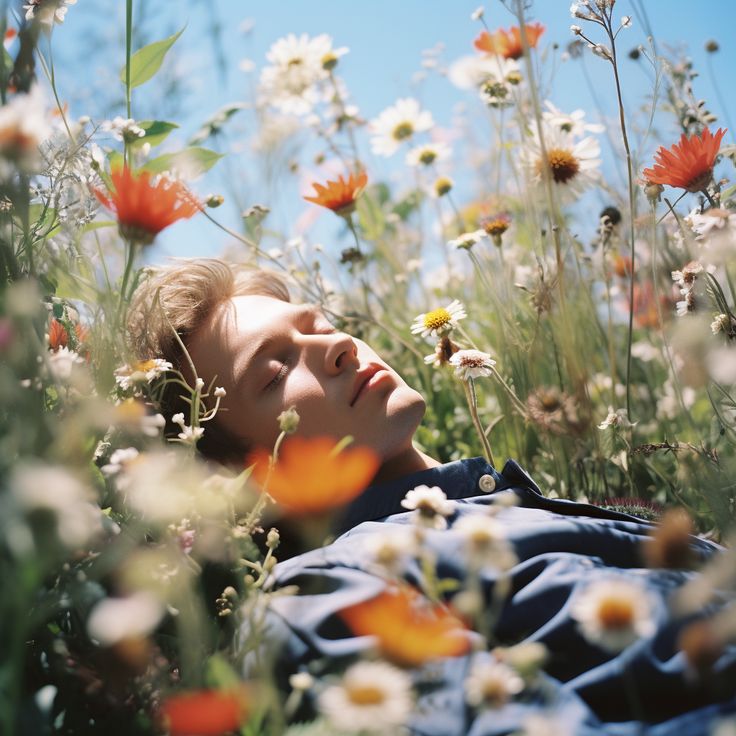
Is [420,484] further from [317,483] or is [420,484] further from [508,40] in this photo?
[508,40]

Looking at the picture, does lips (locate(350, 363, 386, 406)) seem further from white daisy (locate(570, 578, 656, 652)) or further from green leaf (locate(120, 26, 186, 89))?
white daisy (locate(570, 578, 656, 652))

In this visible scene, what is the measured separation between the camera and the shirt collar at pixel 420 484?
0.99 meters

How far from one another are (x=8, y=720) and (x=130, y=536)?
230 millimetres

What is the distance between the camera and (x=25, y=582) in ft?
1.34

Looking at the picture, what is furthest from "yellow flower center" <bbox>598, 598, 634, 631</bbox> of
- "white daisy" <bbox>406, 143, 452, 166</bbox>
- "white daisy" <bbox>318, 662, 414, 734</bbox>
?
"white daisy" <bbox>406, 143, 452, 166</bbox>

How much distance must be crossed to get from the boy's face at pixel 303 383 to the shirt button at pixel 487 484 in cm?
11

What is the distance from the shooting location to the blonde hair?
1.07 m

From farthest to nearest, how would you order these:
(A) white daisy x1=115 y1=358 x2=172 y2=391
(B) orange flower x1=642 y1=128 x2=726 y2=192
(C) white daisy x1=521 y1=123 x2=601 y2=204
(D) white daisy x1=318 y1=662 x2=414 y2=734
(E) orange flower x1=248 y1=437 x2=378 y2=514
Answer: (C) white daisy x1=521 y1=123 x2=601 y2=204, (B) orange flower x1=642 y1=128 x2=726 y2=192, (A) white daisy x1=115 y1=358 x2=172 y2=391, (E) orange flower x1=248 y1=437 x2=378 y2=514, (D) white daisy x1=318 y1=662 x2=414 y2=734

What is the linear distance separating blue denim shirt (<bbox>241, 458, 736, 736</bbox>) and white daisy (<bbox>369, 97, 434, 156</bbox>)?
981 millimetres

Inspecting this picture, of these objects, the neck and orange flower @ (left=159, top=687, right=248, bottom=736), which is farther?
the neck

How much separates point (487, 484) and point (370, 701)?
0.63 meters

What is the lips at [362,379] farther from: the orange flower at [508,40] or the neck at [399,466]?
the orange flower at [508,40]

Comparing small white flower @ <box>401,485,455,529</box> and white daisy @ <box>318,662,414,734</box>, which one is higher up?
small white flower @ <box>401,485,455,529</box>

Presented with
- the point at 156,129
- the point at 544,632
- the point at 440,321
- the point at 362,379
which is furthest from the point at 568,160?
the point at 544,632
